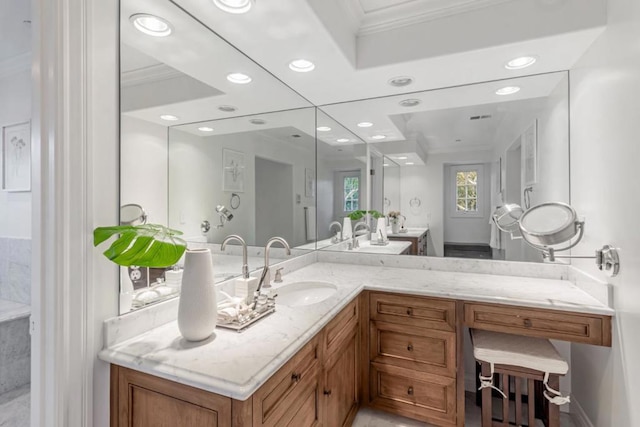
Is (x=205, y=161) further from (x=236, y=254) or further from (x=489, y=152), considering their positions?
(x=489, y=152)

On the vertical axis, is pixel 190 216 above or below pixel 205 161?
below

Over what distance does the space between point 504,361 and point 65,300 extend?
200 centimetres

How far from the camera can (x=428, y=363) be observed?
184 centimetres

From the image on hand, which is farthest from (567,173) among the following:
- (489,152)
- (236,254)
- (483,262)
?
(236,254)

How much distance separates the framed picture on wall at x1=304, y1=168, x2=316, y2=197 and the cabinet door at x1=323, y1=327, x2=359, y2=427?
1.23 metres

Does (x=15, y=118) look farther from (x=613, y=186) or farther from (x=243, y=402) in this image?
(x=613, y=186)

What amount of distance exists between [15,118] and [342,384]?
328 centimetres

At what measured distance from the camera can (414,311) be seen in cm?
187

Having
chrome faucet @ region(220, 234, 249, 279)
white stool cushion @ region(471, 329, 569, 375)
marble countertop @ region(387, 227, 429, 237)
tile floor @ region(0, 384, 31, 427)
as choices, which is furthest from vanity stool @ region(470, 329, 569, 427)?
tile floor @ region(0, 384, 31, 427)

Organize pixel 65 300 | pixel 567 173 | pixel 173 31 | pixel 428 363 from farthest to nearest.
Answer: pixel 567 173 < pixel 428 363 < pixel 173 31 < pixel 65 300

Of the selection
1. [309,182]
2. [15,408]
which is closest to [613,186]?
[309,182]

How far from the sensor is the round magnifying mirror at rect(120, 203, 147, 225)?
3.82 feet

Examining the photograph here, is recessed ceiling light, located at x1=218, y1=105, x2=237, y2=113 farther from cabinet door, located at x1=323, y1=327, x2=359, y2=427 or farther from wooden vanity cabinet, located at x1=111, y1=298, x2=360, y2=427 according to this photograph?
cabinet door, located at x1=323, y1=327, x2=359, y2=427

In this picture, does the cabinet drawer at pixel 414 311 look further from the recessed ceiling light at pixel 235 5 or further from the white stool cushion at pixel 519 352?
the recessed ceiling light at pixel 235 5
